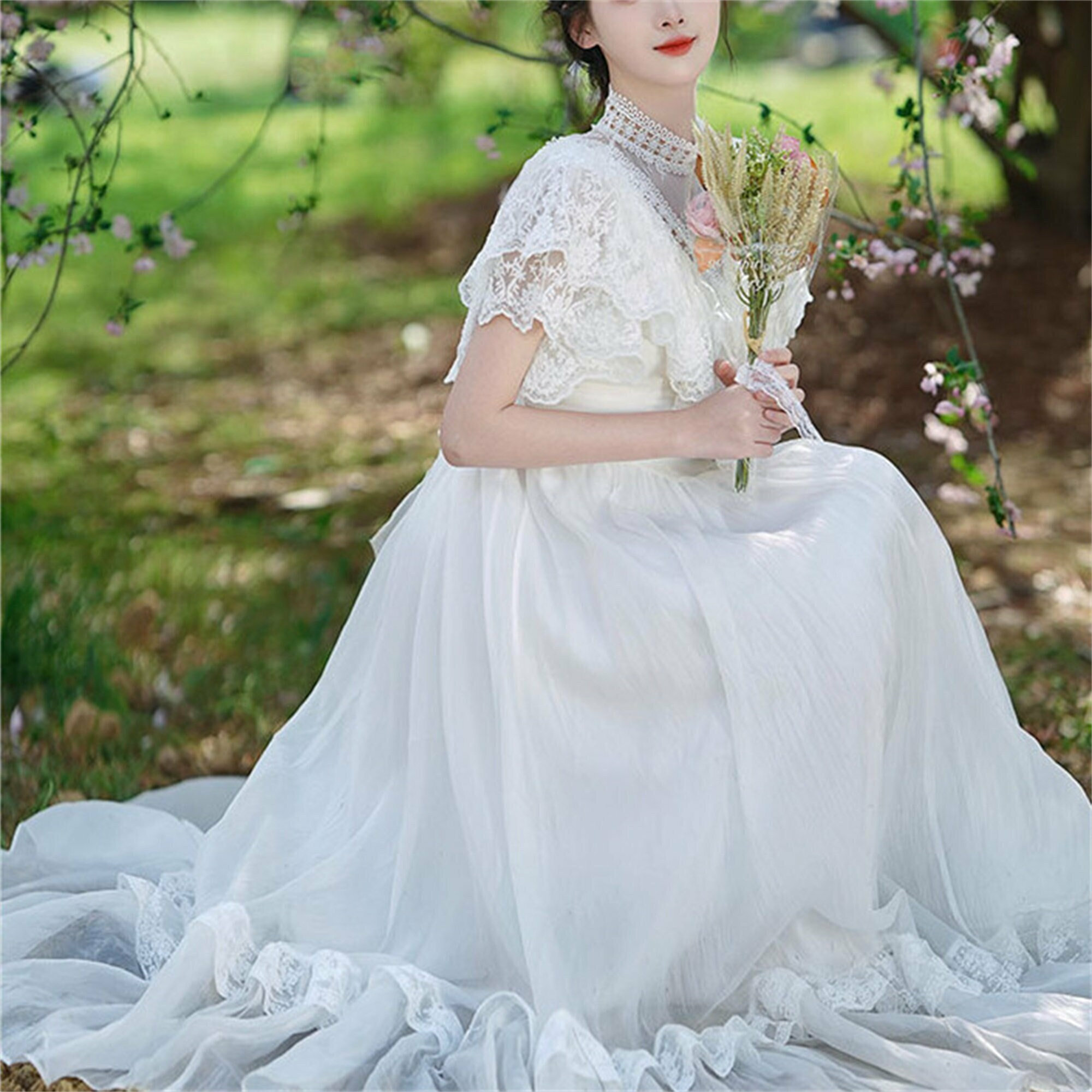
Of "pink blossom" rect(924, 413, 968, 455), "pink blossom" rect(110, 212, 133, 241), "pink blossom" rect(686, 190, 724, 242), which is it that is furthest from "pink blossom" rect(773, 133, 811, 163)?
"pink blossom" rect(110, 212, 133, 241)

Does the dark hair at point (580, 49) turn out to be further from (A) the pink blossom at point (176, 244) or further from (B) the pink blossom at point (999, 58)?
(A) the pink blossom at point (176, 244)

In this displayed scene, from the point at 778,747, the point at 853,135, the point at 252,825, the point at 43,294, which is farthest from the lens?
the point at 853,135

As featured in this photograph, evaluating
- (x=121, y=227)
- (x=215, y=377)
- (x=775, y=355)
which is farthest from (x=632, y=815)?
(x=215, y=377)

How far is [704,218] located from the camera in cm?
262

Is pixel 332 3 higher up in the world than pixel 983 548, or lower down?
higher up

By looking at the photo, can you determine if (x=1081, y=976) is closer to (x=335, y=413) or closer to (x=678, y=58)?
(x=678, y=58)

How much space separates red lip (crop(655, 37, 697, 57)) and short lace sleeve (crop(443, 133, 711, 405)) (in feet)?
0.58

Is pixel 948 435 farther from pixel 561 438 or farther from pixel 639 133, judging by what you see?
pixel 561 438

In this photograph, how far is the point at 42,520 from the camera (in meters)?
5.75

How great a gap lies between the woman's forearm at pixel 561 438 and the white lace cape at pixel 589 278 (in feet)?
0.17

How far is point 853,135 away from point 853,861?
8.11m

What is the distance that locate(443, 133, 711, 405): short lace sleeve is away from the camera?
262cm

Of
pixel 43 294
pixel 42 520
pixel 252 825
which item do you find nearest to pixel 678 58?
pixel 252 825

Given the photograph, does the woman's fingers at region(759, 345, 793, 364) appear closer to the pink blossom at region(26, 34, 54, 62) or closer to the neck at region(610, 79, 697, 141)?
the neck at region(610, 79, 697, 141)
